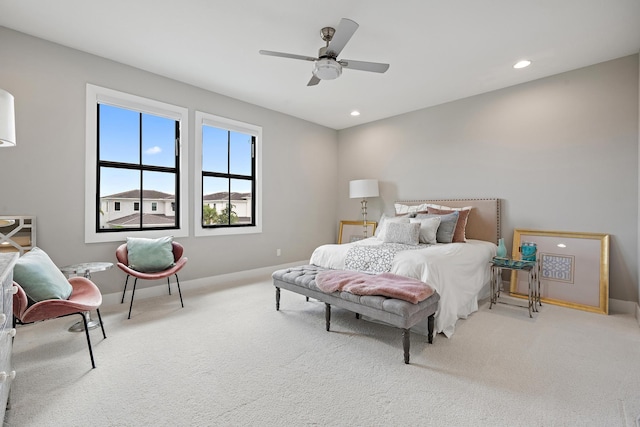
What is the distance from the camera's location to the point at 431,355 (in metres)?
2.24

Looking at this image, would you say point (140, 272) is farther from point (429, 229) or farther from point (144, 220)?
point (429, 229)

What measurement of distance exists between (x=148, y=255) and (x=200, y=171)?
1355mm

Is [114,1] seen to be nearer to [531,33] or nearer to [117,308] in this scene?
[117,308]

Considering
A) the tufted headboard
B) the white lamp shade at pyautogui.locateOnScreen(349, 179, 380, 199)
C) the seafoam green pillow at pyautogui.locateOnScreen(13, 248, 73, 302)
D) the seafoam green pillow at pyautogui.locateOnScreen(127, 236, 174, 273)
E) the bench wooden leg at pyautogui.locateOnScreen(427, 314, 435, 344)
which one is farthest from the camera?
the white lamp shade at pyautogui.locateOnScreen(349, 179, 380, 199)

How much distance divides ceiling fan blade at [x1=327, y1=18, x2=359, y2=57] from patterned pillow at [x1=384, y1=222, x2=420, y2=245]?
212cm

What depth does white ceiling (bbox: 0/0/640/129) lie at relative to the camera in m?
2.44

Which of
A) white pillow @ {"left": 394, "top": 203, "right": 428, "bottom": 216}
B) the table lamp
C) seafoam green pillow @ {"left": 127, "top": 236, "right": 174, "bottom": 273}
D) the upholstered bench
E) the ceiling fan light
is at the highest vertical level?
the ceiling fan light

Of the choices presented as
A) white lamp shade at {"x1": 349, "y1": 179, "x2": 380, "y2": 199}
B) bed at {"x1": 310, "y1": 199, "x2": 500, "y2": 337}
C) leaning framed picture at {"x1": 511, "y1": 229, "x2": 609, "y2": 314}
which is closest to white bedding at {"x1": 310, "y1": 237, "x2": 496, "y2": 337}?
bed at {"x1": 310, "y1": 199, "x2": 500, "y2": 337}

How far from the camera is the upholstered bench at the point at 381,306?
84.0 inches

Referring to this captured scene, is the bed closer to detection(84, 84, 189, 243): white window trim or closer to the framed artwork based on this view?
the framed artwork

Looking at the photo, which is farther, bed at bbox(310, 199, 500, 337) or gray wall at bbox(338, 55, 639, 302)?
gray wall at bbox(338, 55, 639, 302)

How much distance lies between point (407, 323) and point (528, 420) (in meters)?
0.79

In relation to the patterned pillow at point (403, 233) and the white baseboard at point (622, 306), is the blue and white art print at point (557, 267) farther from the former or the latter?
the patterned pillow at point (403, 233)

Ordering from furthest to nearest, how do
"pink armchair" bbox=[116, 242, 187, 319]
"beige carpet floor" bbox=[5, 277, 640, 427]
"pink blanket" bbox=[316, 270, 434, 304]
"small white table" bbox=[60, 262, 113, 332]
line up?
1. "pink armchair" bbox=[116, 242, 187, 319]
2. "small white table" bbox=[60, 262, 113, 332]
3. "pink blanket" bbox=[316, 270, 434, 304]
4. "beige carpet floor" bbox=[5, 277, 640, 427]
